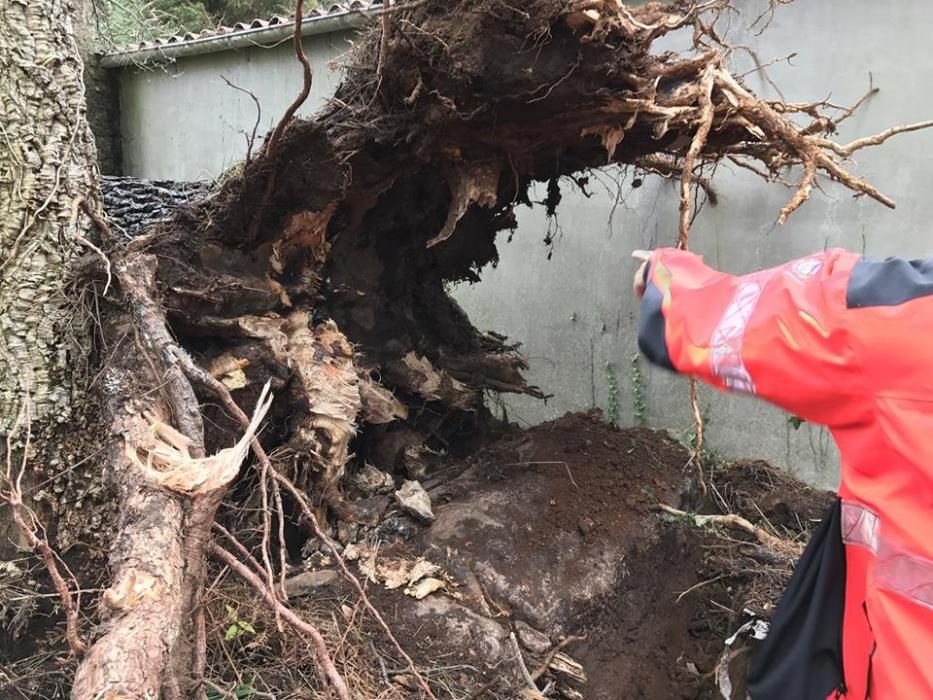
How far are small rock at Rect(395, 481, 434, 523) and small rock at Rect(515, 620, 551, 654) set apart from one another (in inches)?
25.0

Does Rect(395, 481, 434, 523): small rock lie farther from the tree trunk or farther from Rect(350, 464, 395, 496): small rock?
the tree trunk

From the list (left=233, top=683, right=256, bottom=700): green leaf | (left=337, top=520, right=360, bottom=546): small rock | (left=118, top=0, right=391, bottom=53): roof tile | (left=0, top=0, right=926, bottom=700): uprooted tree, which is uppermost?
(left=118, top=0, right=391, bottom=53): roof tile

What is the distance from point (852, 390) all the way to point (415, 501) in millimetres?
2175

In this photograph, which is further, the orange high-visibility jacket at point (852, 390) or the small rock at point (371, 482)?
the small rock at point (371, 482)

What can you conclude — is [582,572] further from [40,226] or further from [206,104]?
[206,104]

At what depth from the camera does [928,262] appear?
3.54 feet

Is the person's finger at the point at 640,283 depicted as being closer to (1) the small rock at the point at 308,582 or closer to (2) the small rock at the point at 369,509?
(1) the small rock at the point at 308,582

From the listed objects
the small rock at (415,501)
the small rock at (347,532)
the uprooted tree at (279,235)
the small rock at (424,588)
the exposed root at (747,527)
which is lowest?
the exposed root at (747,527)

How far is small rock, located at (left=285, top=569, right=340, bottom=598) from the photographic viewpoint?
245 cm

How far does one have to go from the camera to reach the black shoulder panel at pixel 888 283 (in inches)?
39.9

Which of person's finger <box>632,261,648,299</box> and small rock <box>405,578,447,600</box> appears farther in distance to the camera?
small rock <box>405,578,447,600</box>

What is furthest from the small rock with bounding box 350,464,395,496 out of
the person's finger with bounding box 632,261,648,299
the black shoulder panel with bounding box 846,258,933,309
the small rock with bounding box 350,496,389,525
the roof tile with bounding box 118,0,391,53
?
the roof tile with bounding box 118,0,391,53

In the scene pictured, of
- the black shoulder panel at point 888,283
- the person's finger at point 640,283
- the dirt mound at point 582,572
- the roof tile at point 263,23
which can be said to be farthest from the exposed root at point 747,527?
the roof tile at point 263,23

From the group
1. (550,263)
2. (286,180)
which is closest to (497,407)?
(550,263)
